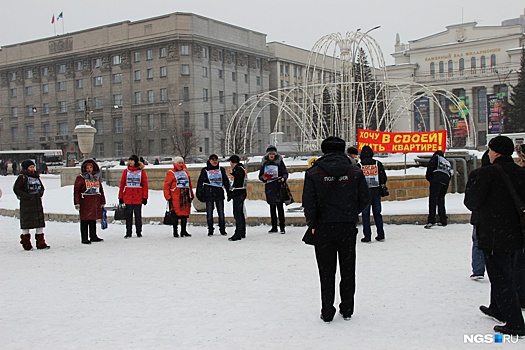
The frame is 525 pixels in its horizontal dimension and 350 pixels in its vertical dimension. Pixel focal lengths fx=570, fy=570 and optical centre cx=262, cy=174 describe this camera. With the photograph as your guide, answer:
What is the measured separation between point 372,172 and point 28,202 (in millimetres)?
6790

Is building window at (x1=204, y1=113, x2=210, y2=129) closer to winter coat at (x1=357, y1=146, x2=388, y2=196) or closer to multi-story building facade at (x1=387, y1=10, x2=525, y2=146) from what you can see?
multi-story building facade at (x1=387, y1=10, x2=525, y2=146)

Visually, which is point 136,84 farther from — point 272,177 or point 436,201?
point 436,201

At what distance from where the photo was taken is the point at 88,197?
11.8m

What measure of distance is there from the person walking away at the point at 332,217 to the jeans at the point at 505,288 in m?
1.33

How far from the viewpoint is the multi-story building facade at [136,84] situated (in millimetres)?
78500

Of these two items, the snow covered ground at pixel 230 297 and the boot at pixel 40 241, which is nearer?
the snow covered ground at pixel 230 297

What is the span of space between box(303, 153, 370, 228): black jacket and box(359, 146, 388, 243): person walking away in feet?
17.0

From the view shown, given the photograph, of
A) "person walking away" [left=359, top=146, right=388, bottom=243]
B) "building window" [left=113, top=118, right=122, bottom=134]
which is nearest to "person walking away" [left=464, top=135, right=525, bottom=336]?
"person walking away" [left=359, top=146, right=388, bottom=243]

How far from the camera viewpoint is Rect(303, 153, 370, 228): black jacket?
225 inches

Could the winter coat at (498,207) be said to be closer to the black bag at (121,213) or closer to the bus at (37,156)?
the black bag at (121,213)

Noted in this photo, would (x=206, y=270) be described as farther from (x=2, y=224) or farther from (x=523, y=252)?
(x=2, y=224)

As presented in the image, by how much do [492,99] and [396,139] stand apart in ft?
155

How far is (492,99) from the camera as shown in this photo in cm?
5984

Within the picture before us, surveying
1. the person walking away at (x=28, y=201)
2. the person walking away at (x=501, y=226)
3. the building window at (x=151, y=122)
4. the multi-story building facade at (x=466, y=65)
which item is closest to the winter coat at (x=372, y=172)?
the person walking away at (x=501, y=226)
